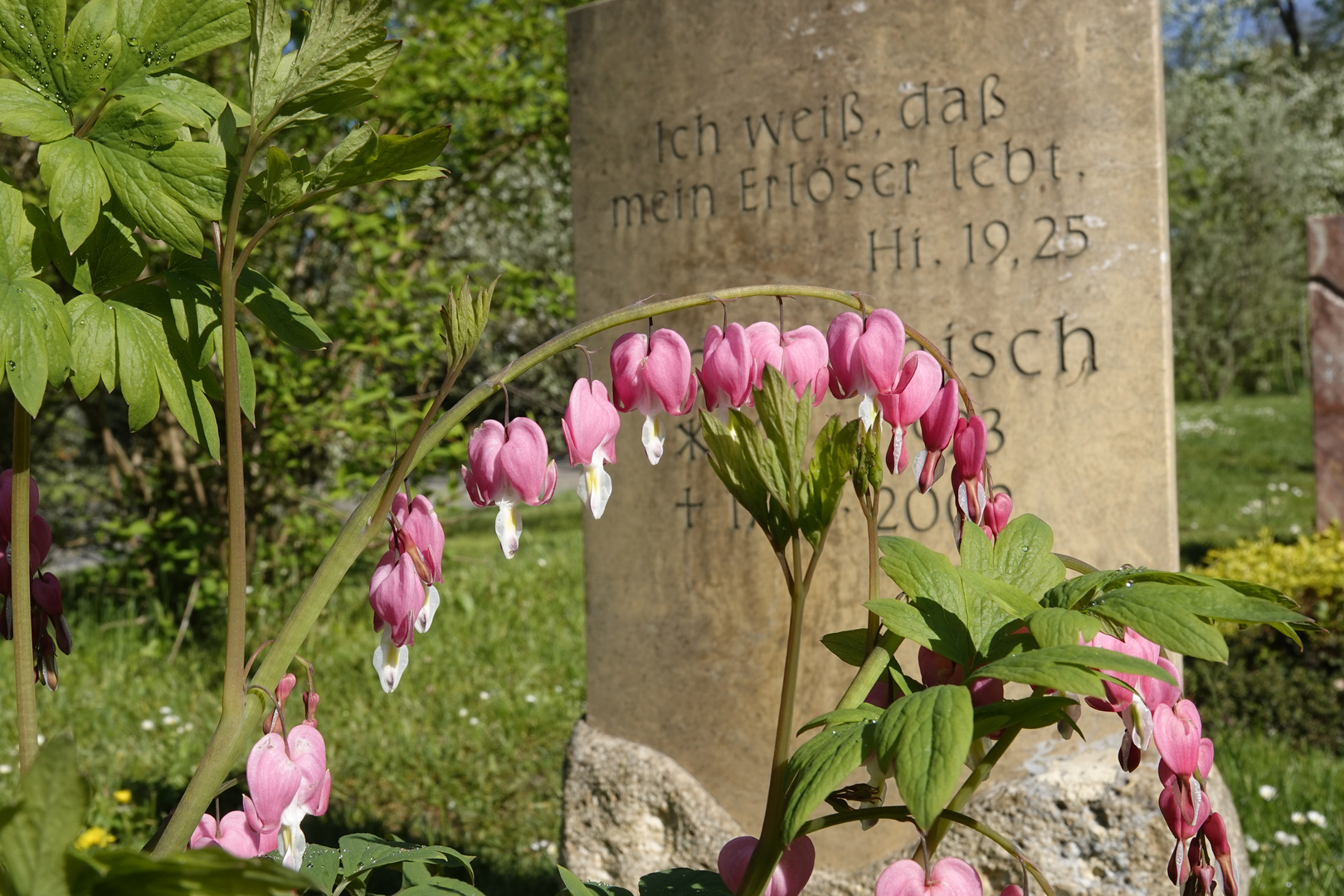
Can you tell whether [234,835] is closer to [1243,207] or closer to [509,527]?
[509,527]

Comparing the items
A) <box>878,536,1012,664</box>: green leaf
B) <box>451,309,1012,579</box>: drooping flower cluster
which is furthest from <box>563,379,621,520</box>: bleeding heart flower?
<box>878,536,1012,664</box>: green leaf

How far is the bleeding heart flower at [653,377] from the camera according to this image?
0.84 m

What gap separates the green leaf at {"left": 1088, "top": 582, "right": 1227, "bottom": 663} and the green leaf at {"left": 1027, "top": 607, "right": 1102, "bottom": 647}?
0.02 metres

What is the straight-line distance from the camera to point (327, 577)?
2.35 feet

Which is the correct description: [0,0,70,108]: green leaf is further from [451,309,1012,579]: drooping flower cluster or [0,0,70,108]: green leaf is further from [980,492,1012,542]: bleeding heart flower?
[980,492,1012,542]: bleeding heart flower

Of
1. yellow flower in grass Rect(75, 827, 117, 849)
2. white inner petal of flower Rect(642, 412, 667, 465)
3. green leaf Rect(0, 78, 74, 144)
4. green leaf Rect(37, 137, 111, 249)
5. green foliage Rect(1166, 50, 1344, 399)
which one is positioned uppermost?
green foliage Rect(1166, 50, 1344, 399)

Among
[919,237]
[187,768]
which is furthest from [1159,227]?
[187,768]

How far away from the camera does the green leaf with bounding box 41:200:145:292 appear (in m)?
0.79

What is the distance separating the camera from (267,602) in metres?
5.07

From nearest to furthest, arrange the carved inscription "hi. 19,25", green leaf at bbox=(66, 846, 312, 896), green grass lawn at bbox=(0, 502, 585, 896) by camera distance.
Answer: green leaf at bbox=(66, 846, 312, 896) < the carved inscription "hi. 19,25" < green grass lawn at bbox=(0, 502, 585, 896)

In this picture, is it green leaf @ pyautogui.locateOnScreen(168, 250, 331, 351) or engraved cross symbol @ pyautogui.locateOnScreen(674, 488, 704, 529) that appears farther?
engraved cross symbol @ pyautogui.locateOnScreen(674, 488, 704, 529)

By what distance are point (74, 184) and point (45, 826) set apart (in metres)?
0.42

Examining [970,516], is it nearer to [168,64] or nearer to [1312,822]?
[168,64]

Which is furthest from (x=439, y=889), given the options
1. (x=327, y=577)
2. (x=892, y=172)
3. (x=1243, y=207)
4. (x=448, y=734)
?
(x=1243, y=207)
